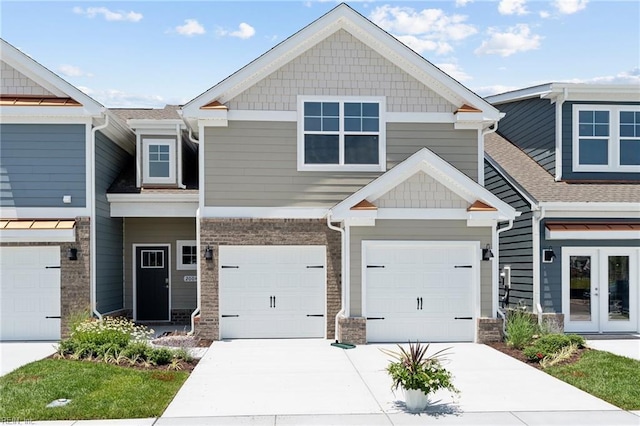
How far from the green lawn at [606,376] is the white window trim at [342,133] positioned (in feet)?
19.8

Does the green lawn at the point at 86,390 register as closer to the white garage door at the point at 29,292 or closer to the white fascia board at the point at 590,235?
the white garage door at the point at 29,292

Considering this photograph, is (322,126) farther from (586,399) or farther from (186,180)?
(586,399)

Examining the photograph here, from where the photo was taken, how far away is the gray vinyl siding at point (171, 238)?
53.7 feet

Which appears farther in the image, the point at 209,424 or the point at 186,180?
the point at 186,180

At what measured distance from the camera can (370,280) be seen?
13.0 meters

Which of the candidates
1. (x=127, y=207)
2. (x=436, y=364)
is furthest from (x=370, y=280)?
(x=127, y=207)

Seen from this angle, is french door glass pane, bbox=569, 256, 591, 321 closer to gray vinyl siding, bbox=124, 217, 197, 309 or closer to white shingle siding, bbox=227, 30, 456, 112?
white shingle siding, bbox=227, 30, 456, 112

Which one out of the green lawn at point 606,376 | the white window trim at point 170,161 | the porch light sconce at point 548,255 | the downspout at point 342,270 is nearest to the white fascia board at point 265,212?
the downspout at point 342,270

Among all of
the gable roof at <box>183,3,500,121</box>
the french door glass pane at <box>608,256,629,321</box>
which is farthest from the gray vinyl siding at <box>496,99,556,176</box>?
the french door glass pane at <box>608,256,629,321</box>

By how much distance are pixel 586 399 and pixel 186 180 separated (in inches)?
463

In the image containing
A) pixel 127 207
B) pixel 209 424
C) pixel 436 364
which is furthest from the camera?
pixel 127 207

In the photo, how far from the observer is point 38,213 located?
13516mm

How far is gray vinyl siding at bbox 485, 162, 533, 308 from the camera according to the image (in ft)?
46.4

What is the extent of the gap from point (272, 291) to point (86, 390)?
559cm
